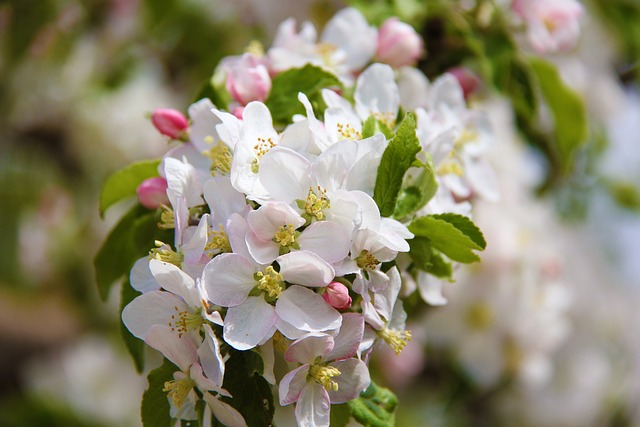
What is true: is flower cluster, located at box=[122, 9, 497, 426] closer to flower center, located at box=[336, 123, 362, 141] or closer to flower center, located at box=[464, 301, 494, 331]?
flower center, located at box=[336, 123, 362, 141]

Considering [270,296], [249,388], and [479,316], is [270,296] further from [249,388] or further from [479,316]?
[479,316]

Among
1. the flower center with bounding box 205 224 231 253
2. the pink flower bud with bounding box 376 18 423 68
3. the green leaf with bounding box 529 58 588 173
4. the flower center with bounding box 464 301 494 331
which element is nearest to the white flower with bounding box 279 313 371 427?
the flower center with bounding box 205 224 231 253

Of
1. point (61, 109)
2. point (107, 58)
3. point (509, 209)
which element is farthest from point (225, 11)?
point (509, 209)

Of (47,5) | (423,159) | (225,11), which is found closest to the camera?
(423,159)

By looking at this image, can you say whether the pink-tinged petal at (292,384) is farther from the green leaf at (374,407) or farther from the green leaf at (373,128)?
the green leaf at (373,128)

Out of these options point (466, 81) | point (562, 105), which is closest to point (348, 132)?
point (466, 81)

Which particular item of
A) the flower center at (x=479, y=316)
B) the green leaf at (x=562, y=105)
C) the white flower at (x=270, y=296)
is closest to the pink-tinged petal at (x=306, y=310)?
the white flower at (x=270, y=296)

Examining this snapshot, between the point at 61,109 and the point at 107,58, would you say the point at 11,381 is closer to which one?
the point at 61,109
